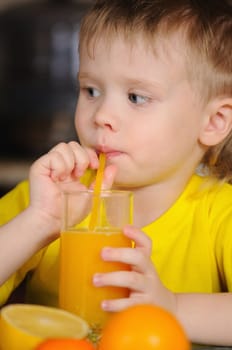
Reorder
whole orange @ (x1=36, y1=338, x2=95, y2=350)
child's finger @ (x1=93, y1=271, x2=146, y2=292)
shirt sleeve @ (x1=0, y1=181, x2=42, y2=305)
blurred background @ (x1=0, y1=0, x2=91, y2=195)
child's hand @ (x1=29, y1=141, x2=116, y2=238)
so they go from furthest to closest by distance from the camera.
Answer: blurred background @ (x1=0, y1=0, x2=91, y2=195) → shirt sleeve @ (x1=0, y1=181, x2=42, y2=305) → child's hand @ (x1=29, y1=141, x2=116, y2=238) → child's finger @ (x1=93, y1=271, x2=146, y2=292) → whole orange @ (x1=36, y1=338, x2=95, y2=350)

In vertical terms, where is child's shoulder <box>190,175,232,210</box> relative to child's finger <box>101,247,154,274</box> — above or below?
above

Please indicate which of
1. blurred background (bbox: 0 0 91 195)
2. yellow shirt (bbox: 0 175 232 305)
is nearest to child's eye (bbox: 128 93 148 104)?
yellow shirt (bbox: 0 175 232 305)

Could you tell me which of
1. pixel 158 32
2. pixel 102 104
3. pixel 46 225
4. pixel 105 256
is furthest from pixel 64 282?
pixel 158 32

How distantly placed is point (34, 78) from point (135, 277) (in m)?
3.19

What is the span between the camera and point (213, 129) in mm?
1613

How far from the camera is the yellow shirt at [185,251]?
5.15 feet

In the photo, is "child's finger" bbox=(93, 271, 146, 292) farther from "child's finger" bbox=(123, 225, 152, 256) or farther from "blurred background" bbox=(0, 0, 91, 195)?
"blurred background" bbox=(0, 0, 91, 195)

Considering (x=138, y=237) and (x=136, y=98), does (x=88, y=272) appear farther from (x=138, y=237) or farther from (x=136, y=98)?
(x=136, y=98)

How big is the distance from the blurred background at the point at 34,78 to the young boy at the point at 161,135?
2.55 metres

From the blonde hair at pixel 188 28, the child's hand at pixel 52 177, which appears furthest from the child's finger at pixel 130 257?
the blonde hair at pixel 188 28

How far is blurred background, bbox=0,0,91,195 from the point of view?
13.6ft

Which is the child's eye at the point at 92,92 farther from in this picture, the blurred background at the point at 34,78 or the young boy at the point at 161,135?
the blurred background at the point at 34,78

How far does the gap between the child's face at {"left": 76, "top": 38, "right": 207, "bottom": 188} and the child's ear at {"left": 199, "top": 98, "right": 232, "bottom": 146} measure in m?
0.05

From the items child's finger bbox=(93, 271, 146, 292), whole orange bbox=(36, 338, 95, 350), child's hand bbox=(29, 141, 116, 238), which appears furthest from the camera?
child's hand bbox=(29, 141, 116, 238)
